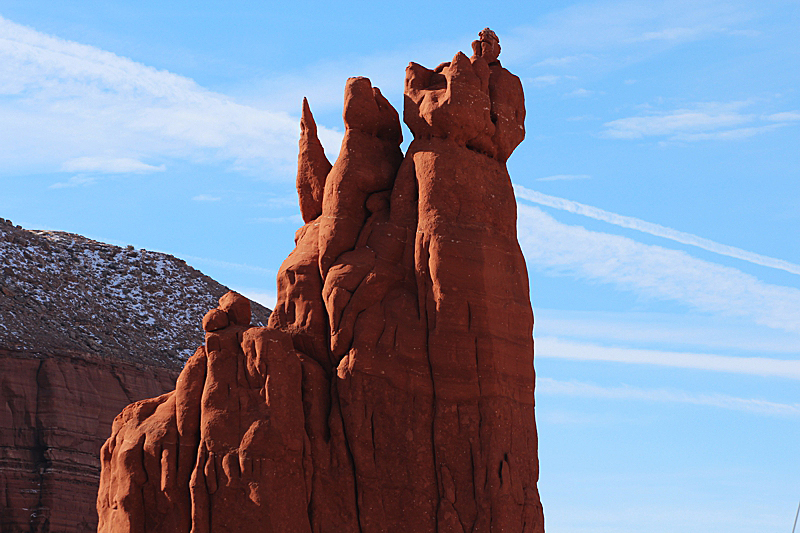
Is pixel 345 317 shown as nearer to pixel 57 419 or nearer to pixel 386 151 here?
pixel 386 151

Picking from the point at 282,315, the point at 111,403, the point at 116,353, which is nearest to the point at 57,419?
the point at 111,403

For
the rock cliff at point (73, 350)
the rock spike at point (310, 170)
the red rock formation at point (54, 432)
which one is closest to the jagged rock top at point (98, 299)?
the rock cliff at point (73, 350)

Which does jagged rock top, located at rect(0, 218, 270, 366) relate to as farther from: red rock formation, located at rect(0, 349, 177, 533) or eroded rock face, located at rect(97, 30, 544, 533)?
eroded rock face, located at rect(97, 30, 544, 533)

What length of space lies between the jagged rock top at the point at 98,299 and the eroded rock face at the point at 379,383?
1862 inches

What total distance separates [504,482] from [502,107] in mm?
9905

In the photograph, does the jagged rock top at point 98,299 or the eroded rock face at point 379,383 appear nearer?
the eroded rock face at point 379,383

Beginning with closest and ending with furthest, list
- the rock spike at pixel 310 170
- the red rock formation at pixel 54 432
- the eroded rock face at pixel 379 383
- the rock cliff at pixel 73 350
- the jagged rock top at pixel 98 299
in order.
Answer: the eroded rock face at pixel 379 383 → the rock spike at pixel 310 170 → the red rock formation at pixel 54 432 → the rock cliff at pixel 73 350 → the jagged rock top at pixel 98 299

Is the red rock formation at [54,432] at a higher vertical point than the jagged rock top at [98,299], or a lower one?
lower

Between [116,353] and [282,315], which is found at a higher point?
[116,353]

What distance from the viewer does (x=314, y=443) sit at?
33.2m

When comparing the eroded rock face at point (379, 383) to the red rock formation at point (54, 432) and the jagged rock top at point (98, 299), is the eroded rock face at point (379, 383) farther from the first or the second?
the jagged rock top at point (98, 299)

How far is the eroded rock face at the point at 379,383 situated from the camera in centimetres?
3253

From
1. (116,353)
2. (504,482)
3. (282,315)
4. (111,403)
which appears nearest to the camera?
(504,482)

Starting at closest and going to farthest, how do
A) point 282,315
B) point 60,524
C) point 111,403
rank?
point 282,315 → point 60,524 → point 111,403
